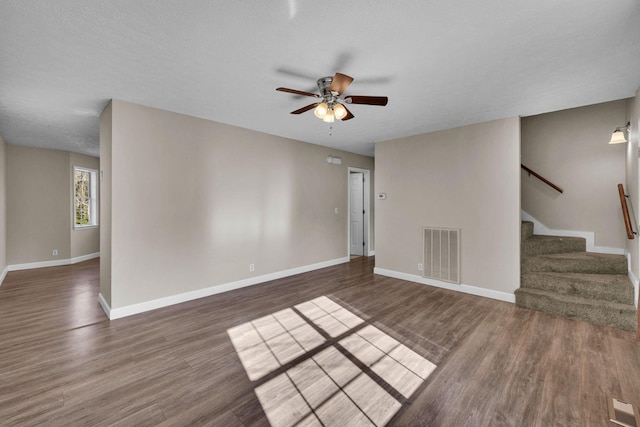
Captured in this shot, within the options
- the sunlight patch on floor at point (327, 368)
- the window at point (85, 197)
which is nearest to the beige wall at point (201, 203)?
the sunlight patch on floor at point (327, 368)

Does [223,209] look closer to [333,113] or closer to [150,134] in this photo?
[150,134]

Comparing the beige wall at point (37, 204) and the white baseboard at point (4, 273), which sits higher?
the beige wall at point (37, 204)

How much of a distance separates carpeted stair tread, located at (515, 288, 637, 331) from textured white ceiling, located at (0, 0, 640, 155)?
243 cm

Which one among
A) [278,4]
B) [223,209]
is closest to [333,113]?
[278,4]

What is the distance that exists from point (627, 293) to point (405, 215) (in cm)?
291

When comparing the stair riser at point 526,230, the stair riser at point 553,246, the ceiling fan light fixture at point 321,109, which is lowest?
the stair riser at point 553,246

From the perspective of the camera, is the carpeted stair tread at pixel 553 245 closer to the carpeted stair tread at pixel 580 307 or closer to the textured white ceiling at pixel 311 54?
the carpeted stair tread at pixel 580 307

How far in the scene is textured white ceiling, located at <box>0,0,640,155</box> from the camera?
1.79 m

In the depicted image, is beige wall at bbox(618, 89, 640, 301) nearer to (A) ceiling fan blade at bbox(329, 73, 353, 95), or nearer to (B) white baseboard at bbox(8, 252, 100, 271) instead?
(A) ceiling fan blade at bbox(329, 73, 353, 95)

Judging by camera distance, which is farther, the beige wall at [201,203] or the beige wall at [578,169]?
the beige wall at [578,169]

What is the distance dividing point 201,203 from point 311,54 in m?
2.72

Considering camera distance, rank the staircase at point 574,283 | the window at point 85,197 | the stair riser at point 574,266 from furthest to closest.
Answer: the window at point 85,197 < the stair riser at point 574,266 < the staircase at point 574,283

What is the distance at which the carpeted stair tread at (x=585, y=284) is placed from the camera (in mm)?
A: 3211

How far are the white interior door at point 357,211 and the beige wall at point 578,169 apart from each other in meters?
3.46
